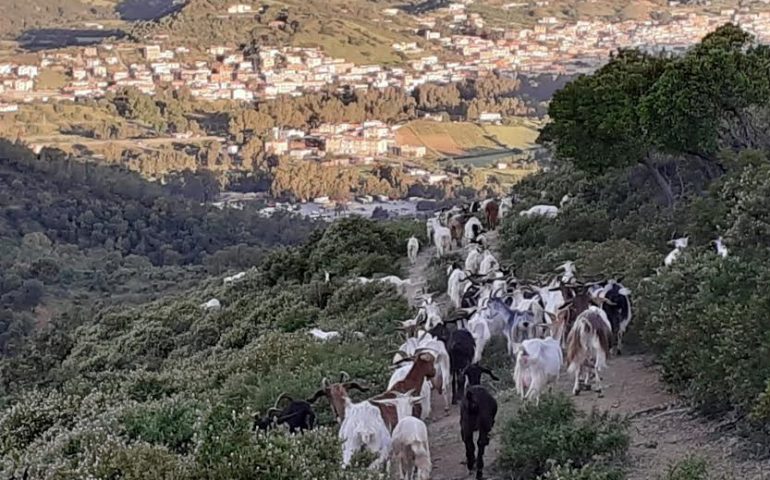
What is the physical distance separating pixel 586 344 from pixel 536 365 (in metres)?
0.85

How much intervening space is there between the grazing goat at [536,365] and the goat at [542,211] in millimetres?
12829

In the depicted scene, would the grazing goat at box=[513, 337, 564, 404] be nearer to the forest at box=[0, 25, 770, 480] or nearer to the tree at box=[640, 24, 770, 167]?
the forest at box=[0, 25, 770, 480]

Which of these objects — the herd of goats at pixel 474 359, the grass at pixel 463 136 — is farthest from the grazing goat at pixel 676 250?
the grass at pixel 463 136

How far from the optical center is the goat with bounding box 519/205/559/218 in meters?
23.6

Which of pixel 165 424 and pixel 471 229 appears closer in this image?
pixel 165 424

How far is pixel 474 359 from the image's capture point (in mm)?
11859

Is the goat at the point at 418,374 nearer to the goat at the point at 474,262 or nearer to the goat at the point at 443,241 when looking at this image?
the goat at the point at 474,262

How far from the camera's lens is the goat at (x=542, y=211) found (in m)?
23.6

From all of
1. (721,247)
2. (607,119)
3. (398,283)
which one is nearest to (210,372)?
(398,283)

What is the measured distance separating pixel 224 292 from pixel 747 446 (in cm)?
1999

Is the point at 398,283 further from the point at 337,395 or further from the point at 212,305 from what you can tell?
the point at 337,395

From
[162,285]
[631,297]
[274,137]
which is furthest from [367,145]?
[631,297]

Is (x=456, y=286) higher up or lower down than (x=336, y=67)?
higher up

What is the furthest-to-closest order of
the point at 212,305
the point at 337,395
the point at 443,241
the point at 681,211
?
the point at 212,305 → the point at 443,241 → the point at 681,211 → the point at 337,395
